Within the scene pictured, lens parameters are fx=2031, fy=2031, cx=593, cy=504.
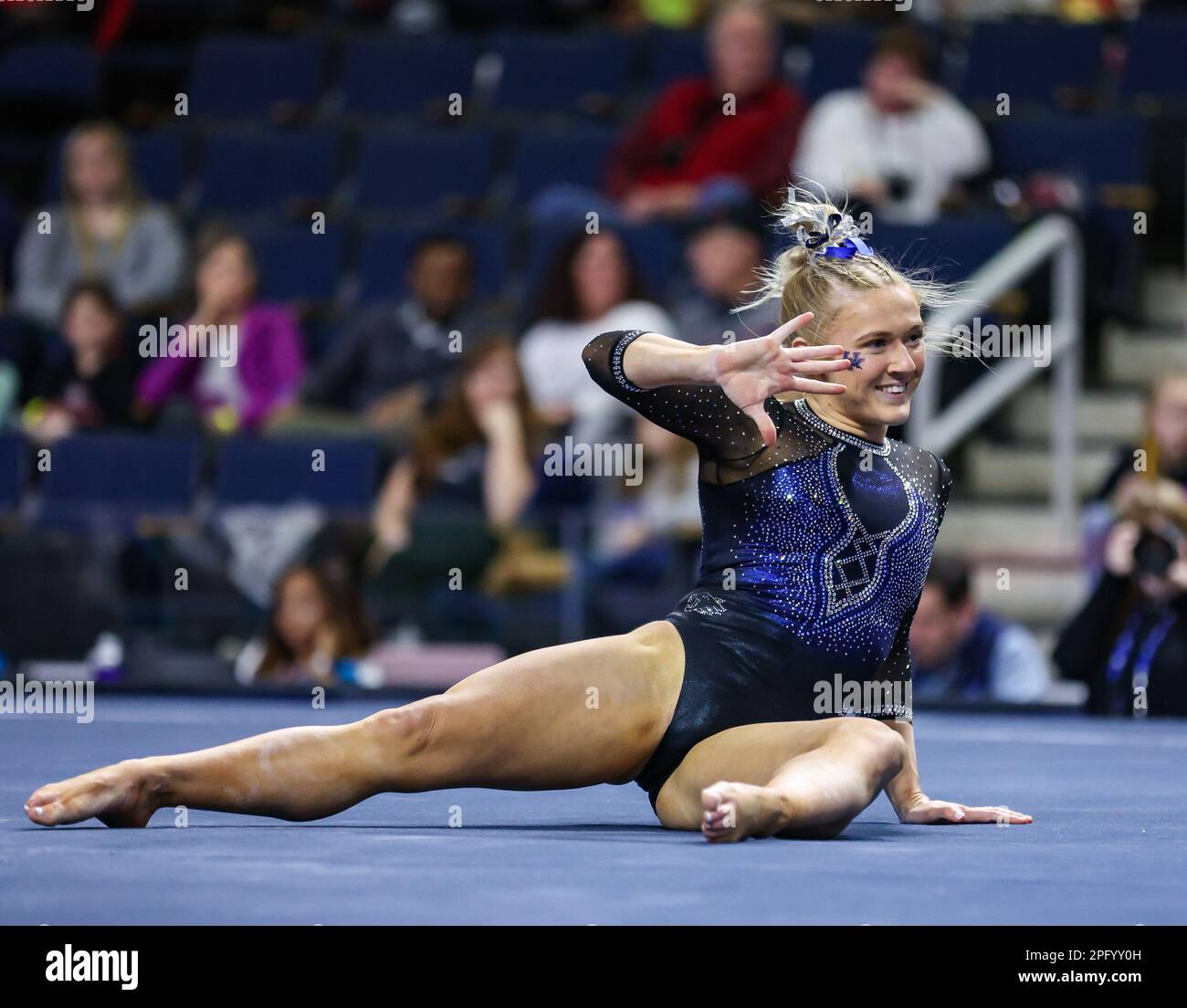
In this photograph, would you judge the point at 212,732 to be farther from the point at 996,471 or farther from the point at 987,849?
the point at 996,471

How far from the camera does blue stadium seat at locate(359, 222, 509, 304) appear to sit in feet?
27.9

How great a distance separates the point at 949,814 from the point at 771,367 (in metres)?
0.97

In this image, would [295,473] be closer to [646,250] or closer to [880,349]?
[646,250]

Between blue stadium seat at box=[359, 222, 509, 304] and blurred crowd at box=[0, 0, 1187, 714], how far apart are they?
0.04 m

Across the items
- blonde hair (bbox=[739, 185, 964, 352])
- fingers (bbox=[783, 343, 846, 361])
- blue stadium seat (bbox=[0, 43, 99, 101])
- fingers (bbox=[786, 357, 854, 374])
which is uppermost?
blue stadium seat (bbox=[0, 43, 99, 101])

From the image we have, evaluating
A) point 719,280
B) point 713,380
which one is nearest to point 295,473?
point 719,280

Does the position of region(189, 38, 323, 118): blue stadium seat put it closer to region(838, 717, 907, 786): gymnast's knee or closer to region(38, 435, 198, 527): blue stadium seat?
region(38, 435, 198, 527): blue stadium seat

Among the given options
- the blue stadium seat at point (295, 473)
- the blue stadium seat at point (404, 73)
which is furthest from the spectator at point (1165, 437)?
the blue stadium seat at point (404, 73)

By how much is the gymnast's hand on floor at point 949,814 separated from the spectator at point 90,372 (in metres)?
5.06

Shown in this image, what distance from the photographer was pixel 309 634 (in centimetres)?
676

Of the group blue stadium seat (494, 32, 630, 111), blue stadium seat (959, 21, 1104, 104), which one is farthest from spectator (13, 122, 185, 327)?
blue stadium seat (959, 21, 1104, 104)

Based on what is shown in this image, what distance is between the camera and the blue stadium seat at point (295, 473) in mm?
7398
